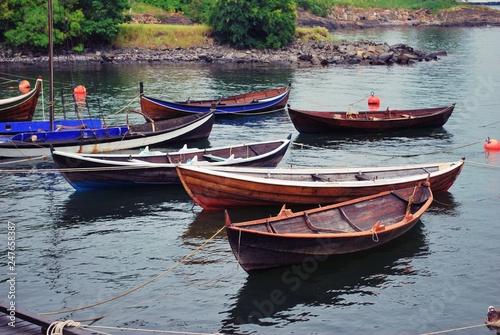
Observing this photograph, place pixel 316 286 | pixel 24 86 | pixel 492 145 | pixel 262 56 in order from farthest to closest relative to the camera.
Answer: pixel 262 56
pixel 24 86
pixel 492 145
pixel 316 286

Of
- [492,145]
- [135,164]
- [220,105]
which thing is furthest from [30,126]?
[492,145]

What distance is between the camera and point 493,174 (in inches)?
1278

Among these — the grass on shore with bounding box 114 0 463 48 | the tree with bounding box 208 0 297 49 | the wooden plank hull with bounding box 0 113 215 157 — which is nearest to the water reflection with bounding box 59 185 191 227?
the wooden plank hull with bounding box 0 113 215 157

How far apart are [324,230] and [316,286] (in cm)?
181

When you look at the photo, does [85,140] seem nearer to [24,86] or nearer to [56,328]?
[56,328]

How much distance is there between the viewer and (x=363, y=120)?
131 feet

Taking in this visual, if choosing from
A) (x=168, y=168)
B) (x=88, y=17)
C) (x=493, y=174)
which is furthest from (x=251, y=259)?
(x=88, y=17)

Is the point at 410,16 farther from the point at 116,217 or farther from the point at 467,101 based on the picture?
the point at 116,217

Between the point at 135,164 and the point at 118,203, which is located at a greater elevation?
the point at 135,164

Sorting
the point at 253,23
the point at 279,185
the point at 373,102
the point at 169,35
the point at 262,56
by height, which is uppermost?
the point at 253,23

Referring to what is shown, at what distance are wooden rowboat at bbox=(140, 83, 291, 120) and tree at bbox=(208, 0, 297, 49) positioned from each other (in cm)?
2916

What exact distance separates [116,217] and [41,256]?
4.21m

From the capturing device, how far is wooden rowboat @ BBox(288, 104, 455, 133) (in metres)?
39.7

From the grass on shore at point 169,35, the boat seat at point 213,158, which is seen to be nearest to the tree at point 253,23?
the grass on shore at point 169,35
